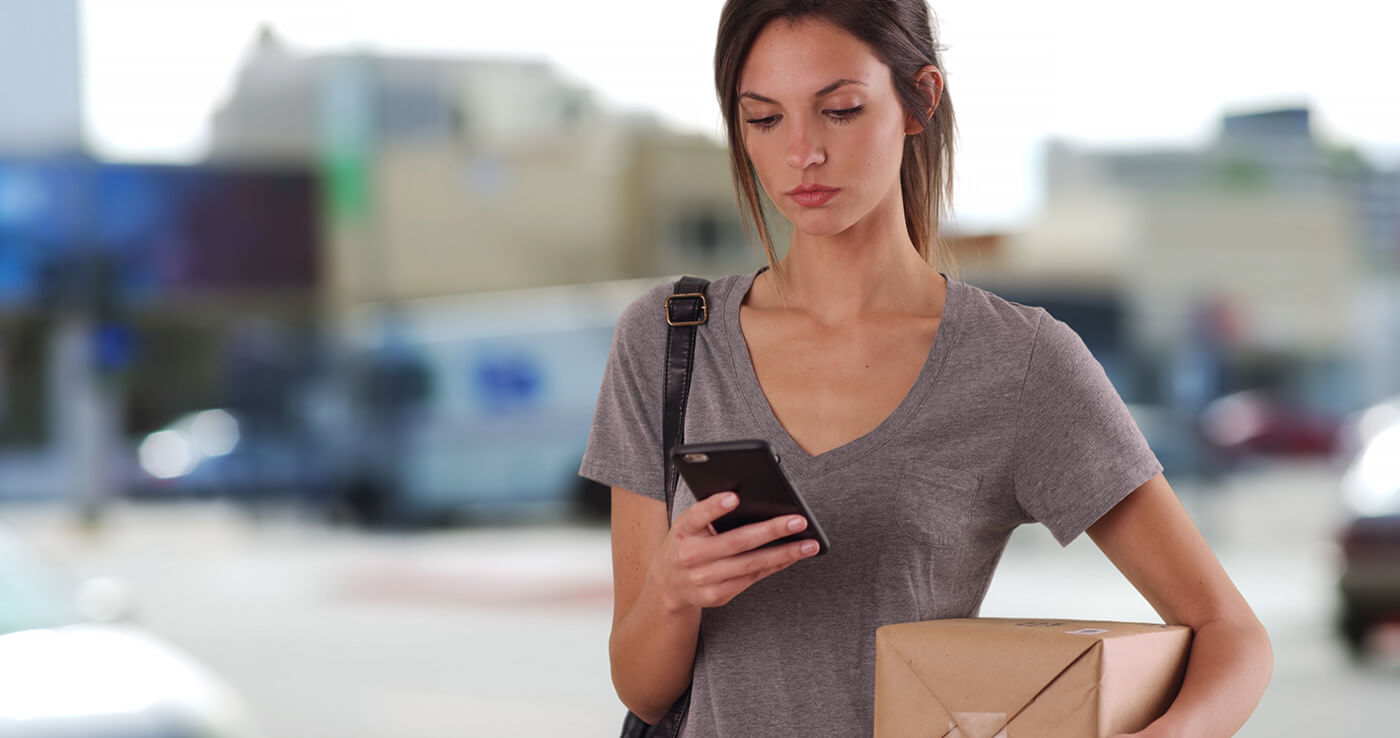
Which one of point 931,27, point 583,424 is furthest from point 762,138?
point 583,424

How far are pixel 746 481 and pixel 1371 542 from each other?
4351 mm

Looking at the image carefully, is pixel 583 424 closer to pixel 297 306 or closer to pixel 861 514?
pixel 297 306

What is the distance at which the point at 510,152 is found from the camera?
431 inches

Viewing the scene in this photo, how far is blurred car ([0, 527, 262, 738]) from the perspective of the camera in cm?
271

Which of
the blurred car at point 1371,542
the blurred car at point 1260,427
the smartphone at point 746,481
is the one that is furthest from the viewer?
the blurred car at point 1260,427

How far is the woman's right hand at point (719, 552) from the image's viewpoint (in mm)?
870

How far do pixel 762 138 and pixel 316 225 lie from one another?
1361 cm

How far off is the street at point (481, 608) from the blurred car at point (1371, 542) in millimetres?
151

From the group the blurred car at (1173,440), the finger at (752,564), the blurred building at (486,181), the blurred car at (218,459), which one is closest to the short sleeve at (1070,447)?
the finger at (752,564)

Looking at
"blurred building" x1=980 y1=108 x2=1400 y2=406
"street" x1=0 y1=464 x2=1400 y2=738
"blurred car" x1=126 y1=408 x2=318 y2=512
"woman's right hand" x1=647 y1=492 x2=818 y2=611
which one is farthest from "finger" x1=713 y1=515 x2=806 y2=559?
"blurred car" x1=126 y1=408 x2=318 y2=512

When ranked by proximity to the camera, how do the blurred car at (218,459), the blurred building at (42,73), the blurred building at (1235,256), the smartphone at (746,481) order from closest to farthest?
the smartphone at (746,481), the blurred building at (1235,256), the blurred building at (42,73), the blurred car at (218,459)

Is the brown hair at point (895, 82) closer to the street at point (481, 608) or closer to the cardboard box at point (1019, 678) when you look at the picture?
the cardboard box at point (1019, 678)

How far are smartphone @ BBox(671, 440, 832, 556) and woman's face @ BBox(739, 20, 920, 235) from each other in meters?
0.24

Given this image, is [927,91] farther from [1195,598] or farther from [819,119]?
[1195,598]
